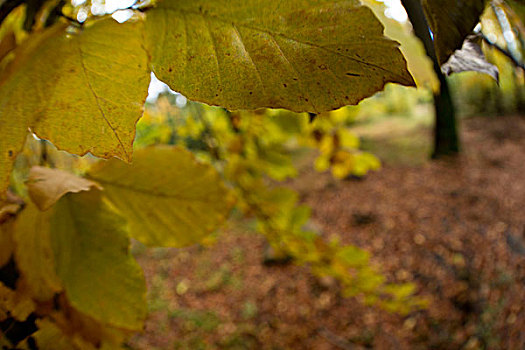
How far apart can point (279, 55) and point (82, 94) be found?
4.1 inches

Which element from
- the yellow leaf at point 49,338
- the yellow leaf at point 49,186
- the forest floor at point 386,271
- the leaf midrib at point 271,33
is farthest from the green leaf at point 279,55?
the forest floor at point 386,271

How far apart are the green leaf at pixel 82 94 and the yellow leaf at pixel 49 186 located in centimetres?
5

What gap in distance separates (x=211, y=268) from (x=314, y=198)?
4.25ft

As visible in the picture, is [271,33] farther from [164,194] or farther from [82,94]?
[164,194]

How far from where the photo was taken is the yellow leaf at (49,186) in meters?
0.24

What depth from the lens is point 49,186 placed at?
0.86ft

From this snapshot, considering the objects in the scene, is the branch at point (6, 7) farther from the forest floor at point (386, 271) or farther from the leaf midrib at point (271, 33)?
the forest floor at point (386, 271)

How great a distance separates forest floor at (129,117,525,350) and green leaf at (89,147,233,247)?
5.24 feet

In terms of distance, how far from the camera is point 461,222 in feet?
9.86

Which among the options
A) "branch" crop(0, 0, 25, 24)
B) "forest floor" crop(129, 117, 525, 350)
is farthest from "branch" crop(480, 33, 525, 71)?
"forest floor" crop(129, 117, 525, 350)

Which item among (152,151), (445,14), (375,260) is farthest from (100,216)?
(375,260)

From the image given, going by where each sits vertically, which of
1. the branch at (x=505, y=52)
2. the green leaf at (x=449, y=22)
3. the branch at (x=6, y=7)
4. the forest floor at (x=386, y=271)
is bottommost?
the forest floor at (x=386, y=271)

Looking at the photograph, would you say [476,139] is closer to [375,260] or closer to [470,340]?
[375,260]

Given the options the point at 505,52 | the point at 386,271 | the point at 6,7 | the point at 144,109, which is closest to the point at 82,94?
the point at 144,109
